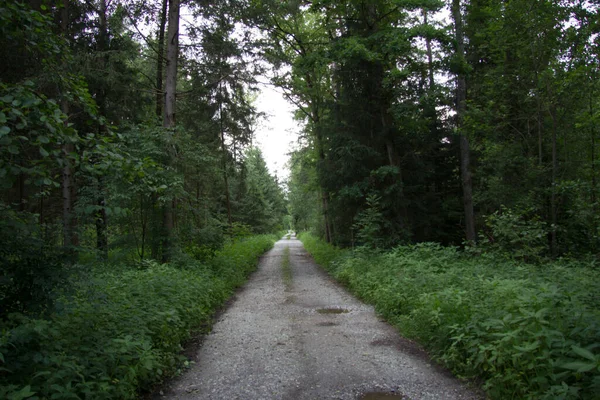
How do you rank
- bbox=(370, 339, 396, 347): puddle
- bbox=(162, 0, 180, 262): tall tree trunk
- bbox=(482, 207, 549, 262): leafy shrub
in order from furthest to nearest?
bbox=(162, 0, 180, 262): tall tree trunk, bbox=(482, 207, 549, 262): leafy shrub, bbox=(370, 339, 396, 347): puddle

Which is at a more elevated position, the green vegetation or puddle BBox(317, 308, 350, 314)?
the green vegetation

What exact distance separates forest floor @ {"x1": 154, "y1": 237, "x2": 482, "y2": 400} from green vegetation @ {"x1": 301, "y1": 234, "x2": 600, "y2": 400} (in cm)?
31

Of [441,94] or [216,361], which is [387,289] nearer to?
[216,361]

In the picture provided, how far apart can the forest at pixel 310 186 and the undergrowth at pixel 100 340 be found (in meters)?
0.03

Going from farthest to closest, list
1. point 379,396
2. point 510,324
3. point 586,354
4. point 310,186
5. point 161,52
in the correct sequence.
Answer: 1. point 310,186
2. point 161,52
3. point 510,324
4. point 379,396
5. point 586,354

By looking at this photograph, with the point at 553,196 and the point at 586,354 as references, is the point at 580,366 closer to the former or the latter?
the point at 586,354

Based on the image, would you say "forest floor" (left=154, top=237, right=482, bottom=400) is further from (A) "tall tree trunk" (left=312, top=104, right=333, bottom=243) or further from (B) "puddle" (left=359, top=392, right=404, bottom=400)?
(A) "tall tree trunk" (left=312, top=104, right=333, bottom=243)

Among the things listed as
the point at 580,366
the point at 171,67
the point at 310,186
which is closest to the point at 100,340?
the point at 580,366

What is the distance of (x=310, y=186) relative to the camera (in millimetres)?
20188

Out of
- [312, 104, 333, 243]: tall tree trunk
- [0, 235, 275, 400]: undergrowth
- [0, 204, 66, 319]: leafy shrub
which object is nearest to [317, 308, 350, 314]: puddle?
[0, 235, 275, 400]: undergrowth

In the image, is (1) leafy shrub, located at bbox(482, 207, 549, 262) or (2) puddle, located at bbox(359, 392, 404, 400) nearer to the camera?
(2) puddle, located at bbox(359, 392, 404, 400)

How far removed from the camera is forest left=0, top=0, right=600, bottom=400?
326cm

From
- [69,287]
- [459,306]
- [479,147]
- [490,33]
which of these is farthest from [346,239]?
[69,287]

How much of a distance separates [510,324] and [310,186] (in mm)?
16453
